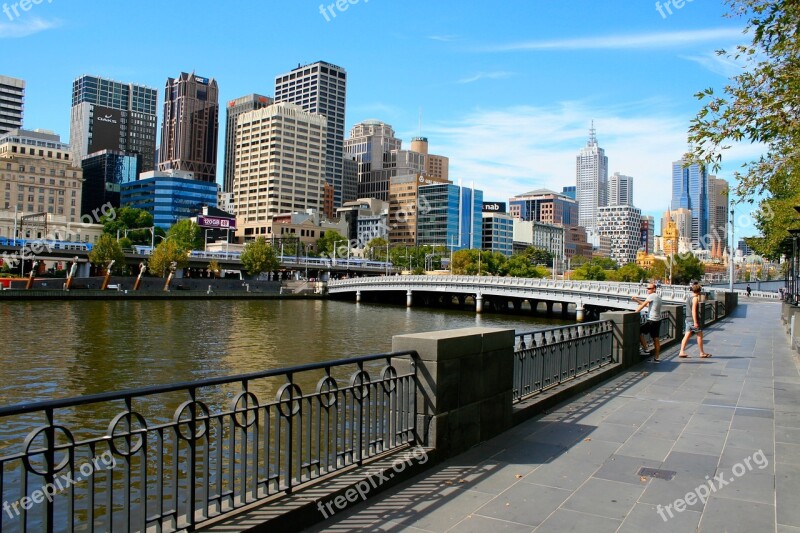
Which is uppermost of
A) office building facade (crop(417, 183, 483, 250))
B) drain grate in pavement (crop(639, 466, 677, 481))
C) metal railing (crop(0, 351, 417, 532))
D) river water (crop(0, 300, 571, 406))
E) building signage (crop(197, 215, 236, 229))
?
office building facade (crop(417, 183, 483, 250))

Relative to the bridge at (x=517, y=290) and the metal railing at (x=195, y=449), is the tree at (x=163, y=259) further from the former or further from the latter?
the metal railing at (x=195, y=449)

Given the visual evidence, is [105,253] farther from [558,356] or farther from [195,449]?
[195,449]

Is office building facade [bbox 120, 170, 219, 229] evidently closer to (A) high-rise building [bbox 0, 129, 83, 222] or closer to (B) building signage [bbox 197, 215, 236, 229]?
(B) building signage [bbox 197, 215, 236, 229]

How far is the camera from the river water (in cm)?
2212

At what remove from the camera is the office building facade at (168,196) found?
16725 centimetres

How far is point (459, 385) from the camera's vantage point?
7.22 meters

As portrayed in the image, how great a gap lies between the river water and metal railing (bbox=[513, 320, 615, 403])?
10277 mm

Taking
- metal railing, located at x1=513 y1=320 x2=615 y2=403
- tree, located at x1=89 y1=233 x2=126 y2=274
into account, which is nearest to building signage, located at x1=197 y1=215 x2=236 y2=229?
tree, located at x1=89 y1=233 x2=126 y2=274

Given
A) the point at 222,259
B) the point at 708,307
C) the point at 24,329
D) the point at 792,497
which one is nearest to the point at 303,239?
the point at 222,259

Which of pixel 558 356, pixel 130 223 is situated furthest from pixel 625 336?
pixel 130 223

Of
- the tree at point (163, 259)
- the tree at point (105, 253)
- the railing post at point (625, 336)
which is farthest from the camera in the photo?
the tree at point (163, 259)

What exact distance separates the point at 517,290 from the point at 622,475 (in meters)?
64.7

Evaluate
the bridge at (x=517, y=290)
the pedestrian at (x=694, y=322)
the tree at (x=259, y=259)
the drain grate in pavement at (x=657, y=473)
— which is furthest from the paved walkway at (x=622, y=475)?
the tree at (x=259, y=259)

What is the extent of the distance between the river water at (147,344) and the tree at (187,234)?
3183 inches
